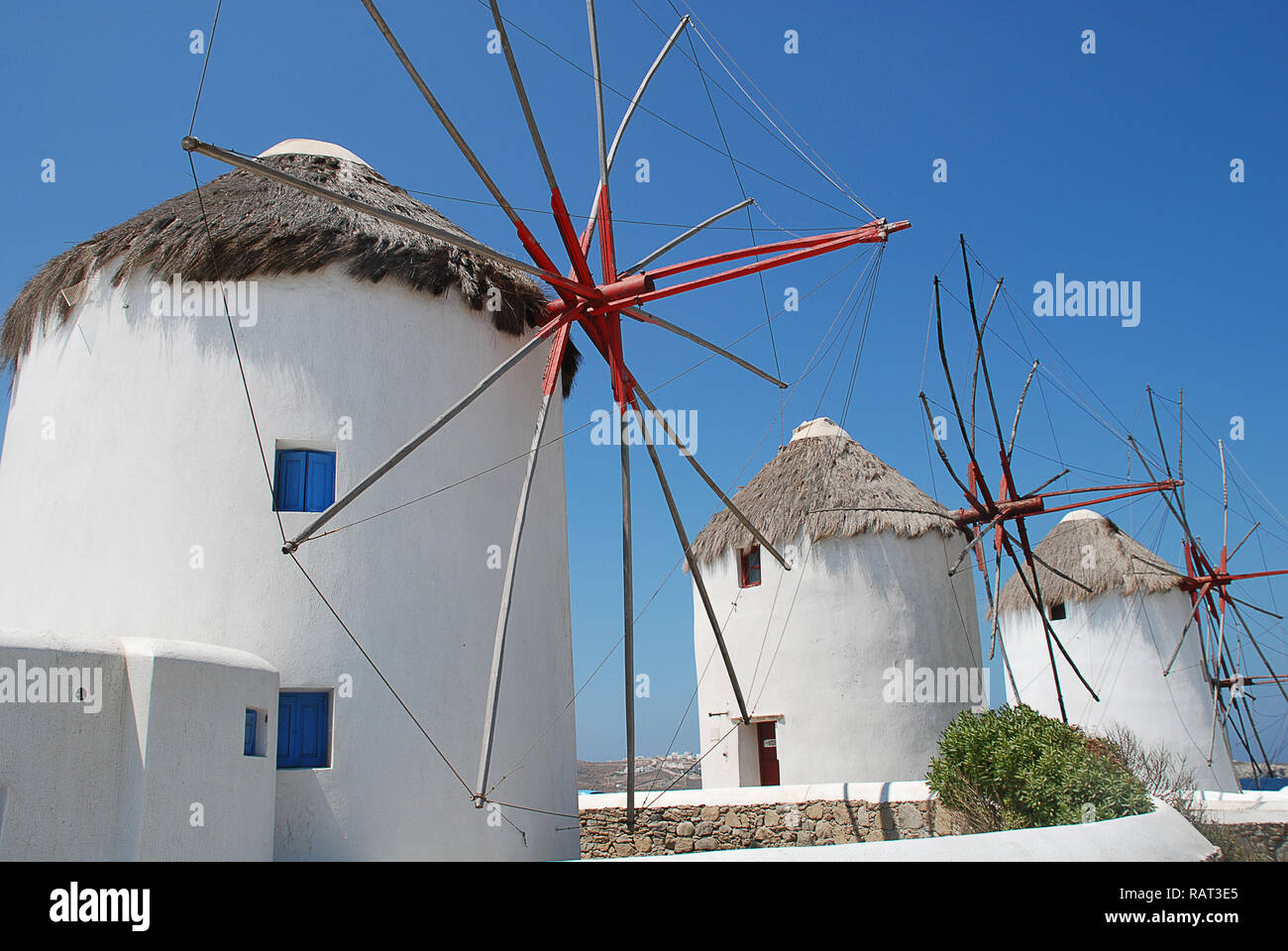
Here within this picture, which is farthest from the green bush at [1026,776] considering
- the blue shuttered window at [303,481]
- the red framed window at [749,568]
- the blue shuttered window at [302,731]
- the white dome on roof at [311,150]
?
the white dome on roof at [311,150]

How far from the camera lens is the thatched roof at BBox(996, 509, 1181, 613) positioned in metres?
22.2

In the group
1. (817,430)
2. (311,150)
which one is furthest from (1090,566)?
(311,150)

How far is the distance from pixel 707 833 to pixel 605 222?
8.06 m

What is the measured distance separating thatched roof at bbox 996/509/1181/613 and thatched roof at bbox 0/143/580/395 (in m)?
15.0

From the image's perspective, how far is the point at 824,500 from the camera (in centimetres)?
1705

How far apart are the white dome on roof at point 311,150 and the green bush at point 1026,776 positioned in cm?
929

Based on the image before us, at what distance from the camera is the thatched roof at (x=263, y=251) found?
9492 mm

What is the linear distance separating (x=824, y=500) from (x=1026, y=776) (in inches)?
278

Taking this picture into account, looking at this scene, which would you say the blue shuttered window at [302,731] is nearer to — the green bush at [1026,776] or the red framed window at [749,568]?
the green bush at [1026,776]

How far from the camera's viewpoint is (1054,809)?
10.3 m

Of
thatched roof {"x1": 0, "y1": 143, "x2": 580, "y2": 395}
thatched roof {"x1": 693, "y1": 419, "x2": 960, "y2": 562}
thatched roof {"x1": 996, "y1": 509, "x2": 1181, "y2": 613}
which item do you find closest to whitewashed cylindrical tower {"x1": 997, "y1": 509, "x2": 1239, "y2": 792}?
thatched roof {"x1": 996, "y1": 509, "x2": 1181, "y2": 613}

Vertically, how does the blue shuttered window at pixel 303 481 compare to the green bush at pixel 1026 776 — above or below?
above

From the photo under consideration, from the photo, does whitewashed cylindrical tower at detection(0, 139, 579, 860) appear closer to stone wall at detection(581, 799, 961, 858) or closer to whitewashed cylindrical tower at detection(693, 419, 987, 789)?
stone wall at detection(581, 799, 961, 858)
